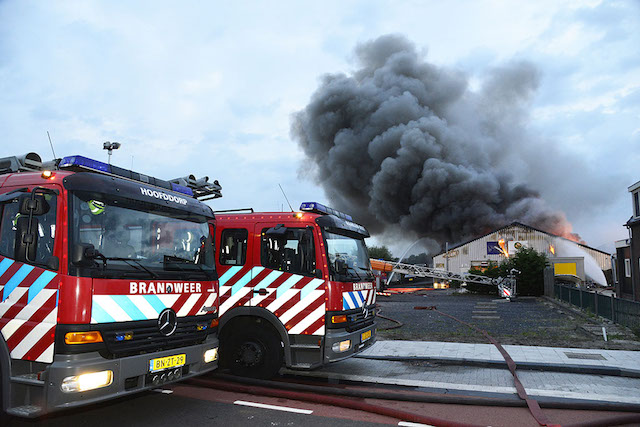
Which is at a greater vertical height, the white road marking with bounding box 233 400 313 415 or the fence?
the fence

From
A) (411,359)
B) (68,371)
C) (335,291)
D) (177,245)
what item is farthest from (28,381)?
(411,359)

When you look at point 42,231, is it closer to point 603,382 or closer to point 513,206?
point 603,382

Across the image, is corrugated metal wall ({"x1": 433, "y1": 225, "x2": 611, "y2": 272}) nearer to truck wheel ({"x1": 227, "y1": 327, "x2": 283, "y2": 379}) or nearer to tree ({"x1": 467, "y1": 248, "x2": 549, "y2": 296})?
tree ({"x1": 467, "y1": 248, "x2": 549, "y2": 296})

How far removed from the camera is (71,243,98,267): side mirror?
4055 mm

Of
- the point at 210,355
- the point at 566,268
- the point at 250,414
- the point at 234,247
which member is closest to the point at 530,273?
the point at 566,268

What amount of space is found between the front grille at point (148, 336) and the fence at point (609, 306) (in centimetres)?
964

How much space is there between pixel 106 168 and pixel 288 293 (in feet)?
8.98

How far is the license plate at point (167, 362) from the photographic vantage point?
4.42m

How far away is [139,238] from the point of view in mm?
4641

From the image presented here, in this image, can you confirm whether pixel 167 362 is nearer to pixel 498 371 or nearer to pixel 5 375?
pixel 5 375

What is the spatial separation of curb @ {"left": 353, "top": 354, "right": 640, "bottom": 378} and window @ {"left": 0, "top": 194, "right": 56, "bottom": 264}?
191 inches

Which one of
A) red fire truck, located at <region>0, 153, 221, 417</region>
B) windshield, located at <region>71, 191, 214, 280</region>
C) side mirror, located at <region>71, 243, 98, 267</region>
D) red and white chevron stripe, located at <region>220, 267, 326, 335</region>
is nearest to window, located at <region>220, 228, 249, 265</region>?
red and white chevron stripe, located at <region>220, 267, 326, 335</region>

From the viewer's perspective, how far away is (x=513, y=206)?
53594 millimetres

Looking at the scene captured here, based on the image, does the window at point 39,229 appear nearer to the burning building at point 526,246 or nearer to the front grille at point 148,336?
the front grille at point 148,336
